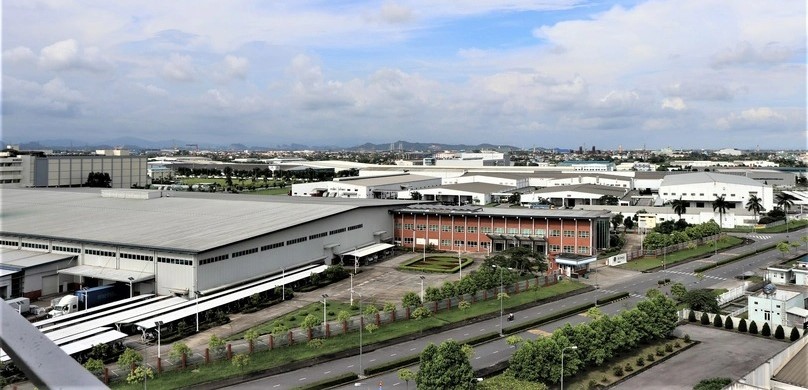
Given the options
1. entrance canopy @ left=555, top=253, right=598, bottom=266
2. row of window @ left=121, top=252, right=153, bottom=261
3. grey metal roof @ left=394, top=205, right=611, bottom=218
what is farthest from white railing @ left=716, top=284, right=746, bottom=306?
row of window @ left=121, top=252, right=153, bottom=261

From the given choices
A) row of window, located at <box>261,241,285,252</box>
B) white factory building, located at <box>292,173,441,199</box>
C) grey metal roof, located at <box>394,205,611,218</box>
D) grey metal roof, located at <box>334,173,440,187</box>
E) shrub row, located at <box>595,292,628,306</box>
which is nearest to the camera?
shrub row, located at <box>595,292,628,306</box>

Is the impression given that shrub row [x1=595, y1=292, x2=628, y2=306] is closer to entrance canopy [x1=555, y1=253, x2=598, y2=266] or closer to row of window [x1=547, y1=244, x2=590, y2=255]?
entrance canopy [x1=555, y1=253, x2=598, y2=266]

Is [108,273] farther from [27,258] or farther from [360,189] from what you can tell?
[360,189]

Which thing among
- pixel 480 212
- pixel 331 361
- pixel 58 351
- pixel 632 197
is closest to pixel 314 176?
pixel 632 197

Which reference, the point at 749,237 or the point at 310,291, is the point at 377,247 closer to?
the point at 310,291

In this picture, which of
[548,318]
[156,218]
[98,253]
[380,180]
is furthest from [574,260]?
[380,180]

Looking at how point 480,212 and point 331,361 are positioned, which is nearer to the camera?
point 331,361
